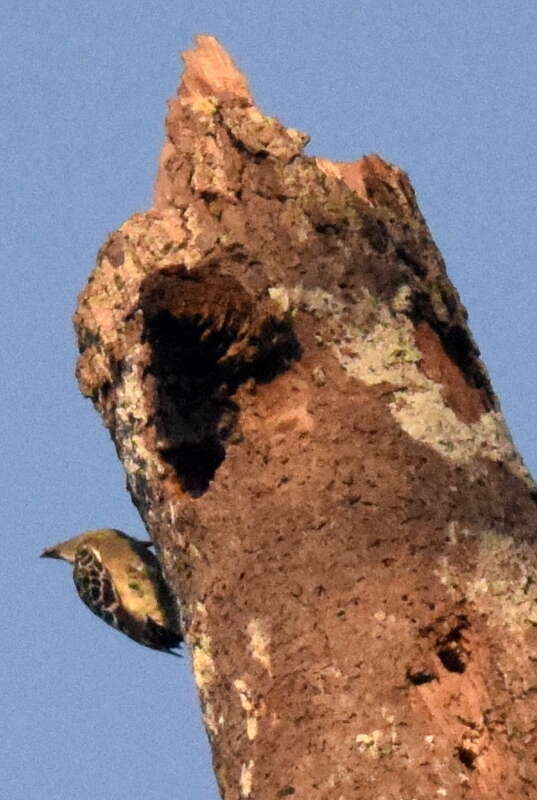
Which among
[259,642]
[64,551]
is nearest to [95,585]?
[64,551]

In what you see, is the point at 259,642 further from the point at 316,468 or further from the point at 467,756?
the point at 467,756

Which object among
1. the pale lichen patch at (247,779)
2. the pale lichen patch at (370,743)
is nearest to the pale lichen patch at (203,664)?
the pale lichen patch at (247,779)

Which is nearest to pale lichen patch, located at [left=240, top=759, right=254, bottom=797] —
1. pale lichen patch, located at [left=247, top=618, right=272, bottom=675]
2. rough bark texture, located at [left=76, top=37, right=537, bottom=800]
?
A: rough bark texture, located at [left=76, top=37, right=537, bottom=800]

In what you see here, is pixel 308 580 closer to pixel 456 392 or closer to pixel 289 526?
pixel 289 526

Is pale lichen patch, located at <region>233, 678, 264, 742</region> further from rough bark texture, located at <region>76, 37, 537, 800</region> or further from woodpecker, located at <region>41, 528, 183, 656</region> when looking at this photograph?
woodpecker, located at <region>41, 528, 183, 656</region>

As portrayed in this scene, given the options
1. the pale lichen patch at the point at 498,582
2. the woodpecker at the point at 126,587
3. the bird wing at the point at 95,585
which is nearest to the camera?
the pale lichen patch at the point at 498,582

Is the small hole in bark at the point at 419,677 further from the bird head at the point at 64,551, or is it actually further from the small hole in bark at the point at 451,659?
the bird head at the point at 64,551

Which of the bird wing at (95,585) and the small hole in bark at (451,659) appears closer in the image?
the small hole in bark at (451,659)
